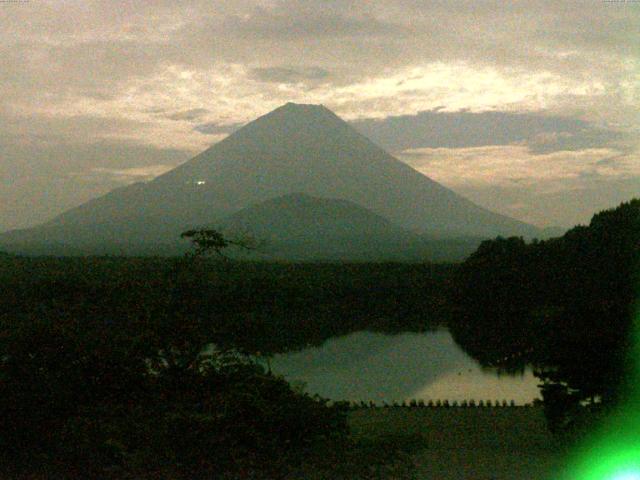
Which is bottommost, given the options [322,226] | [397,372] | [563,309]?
[397,372]

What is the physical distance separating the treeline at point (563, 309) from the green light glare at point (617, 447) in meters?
0.12

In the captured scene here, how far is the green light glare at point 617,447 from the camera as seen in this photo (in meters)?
7.60

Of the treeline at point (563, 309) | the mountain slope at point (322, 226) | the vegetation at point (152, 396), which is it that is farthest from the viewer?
the mountain slope at point (322, 226)

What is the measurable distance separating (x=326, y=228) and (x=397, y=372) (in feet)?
409

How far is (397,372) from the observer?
766 inches

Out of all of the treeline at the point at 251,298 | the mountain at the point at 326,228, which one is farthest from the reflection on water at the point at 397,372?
the mountain at the point at 326,228

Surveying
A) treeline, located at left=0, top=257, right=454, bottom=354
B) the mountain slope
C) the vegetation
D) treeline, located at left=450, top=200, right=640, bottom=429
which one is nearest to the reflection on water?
treeline, located at left=450, top=200, right=640, bottom=429

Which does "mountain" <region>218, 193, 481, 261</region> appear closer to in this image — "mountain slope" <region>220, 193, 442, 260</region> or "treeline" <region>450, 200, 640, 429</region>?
"mountain slope" <region>220, 193, 442, 260</region>

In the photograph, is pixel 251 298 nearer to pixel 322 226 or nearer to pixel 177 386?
pixel 177 386

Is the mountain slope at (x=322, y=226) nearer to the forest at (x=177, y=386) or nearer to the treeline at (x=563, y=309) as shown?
the treeline at (x=563, y=309)

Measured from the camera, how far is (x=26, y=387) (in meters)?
7.97

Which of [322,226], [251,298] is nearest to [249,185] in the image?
[322,226]

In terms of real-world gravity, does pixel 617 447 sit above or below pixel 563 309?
below

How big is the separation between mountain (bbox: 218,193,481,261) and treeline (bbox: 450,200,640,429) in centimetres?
8592
